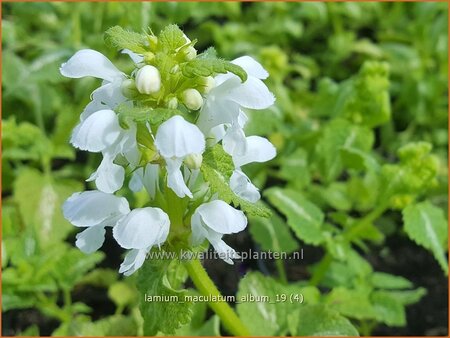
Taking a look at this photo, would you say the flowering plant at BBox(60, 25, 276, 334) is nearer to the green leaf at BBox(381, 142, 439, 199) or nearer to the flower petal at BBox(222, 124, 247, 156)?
the flower petal at BBox(222, 124, 247, 156)

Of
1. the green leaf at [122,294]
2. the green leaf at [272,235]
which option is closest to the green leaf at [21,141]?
the green leaf at [122,294]

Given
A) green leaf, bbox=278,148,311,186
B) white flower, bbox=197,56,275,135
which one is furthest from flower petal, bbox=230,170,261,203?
green leaf, bbox=278,148,311,186

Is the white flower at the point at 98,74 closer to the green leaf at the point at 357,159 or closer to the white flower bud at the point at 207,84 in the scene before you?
the white flower bud at the point at 207,84

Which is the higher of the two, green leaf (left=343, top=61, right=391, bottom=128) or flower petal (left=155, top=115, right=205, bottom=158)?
green leaf (left=343, top=61, right=391, bottom=128)

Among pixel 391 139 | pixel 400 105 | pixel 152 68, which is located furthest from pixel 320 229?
pixel 400 105

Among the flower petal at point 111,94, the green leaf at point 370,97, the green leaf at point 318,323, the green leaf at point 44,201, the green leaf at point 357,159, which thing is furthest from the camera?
the green leaf at point 44,201
